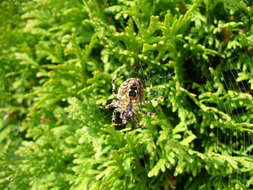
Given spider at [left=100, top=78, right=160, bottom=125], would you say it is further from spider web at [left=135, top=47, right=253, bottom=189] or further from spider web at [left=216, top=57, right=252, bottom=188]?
spider web at [left=216, top=57, right=252, bottom=188]

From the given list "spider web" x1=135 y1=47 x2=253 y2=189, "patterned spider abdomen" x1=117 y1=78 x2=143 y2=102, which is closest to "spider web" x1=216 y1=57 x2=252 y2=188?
"spider web" x1=135 y1=47 x2=253 y2=189

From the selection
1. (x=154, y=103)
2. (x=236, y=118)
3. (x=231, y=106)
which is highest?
(x=154, y=103)

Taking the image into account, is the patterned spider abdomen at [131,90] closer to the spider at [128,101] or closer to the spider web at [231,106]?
the spider at [128,101]

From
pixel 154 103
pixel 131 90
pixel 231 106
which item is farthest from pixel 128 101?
pixel 231 106

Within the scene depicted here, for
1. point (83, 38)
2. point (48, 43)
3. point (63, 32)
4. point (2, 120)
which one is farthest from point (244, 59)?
point (2, 120)

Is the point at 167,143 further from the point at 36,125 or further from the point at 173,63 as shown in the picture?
the point at 36,125

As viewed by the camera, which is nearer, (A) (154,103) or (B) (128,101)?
(A) (154,103)

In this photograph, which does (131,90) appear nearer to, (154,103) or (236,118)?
(154,103)

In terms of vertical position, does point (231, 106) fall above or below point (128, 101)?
below
